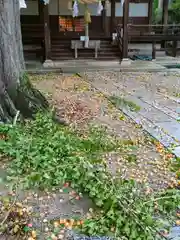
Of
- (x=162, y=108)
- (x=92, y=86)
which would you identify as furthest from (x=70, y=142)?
(x=92, y=86)

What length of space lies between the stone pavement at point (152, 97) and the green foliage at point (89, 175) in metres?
0.85

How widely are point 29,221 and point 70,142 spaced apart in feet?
4.64

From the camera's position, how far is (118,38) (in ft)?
38.9

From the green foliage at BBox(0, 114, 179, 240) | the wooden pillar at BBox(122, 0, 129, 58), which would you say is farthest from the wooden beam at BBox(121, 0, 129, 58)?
the green foliage at BBox(0, 114, 179, 240)

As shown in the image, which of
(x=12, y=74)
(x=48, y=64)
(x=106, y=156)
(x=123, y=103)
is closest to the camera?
(x=106, y=156)

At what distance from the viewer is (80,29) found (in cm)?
1341

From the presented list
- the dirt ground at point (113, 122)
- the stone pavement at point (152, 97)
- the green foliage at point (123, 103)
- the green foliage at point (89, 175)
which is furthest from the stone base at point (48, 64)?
the green foliage at point (89, 175)

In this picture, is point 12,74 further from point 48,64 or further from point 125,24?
point 125,24

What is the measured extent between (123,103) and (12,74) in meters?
2.41

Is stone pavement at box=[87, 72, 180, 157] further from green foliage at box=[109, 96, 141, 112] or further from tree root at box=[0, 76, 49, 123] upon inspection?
tree root at box=[0, 76, 49, 123]

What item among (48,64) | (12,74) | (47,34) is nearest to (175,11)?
(47,34)

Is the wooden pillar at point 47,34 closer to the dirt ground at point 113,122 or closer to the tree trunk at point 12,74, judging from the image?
the dirt ground at point 113,122

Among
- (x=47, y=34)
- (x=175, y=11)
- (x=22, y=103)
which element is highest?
(x=175, y=11)

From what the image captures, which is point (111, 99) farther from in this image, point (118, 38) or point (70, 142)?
point (118, 38)
